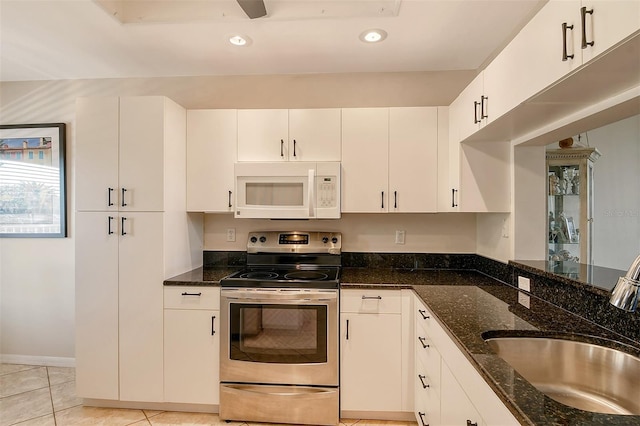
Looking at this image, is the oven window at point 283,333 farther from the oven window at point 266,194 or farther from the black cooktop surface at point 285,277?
the oven window at point 266,194

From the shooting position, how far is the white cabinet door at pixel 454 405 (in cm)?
110

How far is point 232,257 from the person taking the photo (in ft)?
8.97

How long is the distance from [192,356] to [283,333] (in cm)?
65

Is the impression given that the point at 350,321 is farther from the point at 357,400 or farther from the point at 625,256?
the point at 625,256

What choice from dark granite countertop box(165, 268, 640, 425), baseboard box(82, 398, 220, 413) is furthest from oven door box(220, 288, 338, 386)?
baseboard box(82, 398, 220, 413)

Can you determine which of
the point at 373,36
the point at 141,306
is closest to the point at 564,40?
the point at 373,36

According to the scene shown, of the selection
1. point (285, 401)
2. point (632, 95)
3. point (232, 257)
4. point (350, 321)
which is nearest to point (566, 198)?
point (632, 95)

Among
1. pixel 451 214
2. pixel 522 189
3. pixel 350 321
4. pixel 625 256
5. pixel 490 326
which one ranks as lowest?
pixel 350 321

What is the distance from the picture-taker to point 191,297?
2160 millimetres

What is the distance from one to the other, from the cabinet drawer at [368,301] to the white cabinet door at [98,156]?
1.70 meters

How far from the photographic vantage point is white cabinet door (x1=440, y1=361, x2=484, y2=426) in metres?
1.10

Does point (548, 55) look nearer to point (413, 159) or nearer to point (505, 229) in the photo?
point (413, 159)

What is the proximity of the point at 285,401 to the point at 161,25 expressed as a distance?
8.21ft

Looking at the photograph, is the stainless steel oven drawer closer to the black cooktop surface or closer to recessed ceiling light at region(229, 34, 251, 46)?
the black cooktop surface
